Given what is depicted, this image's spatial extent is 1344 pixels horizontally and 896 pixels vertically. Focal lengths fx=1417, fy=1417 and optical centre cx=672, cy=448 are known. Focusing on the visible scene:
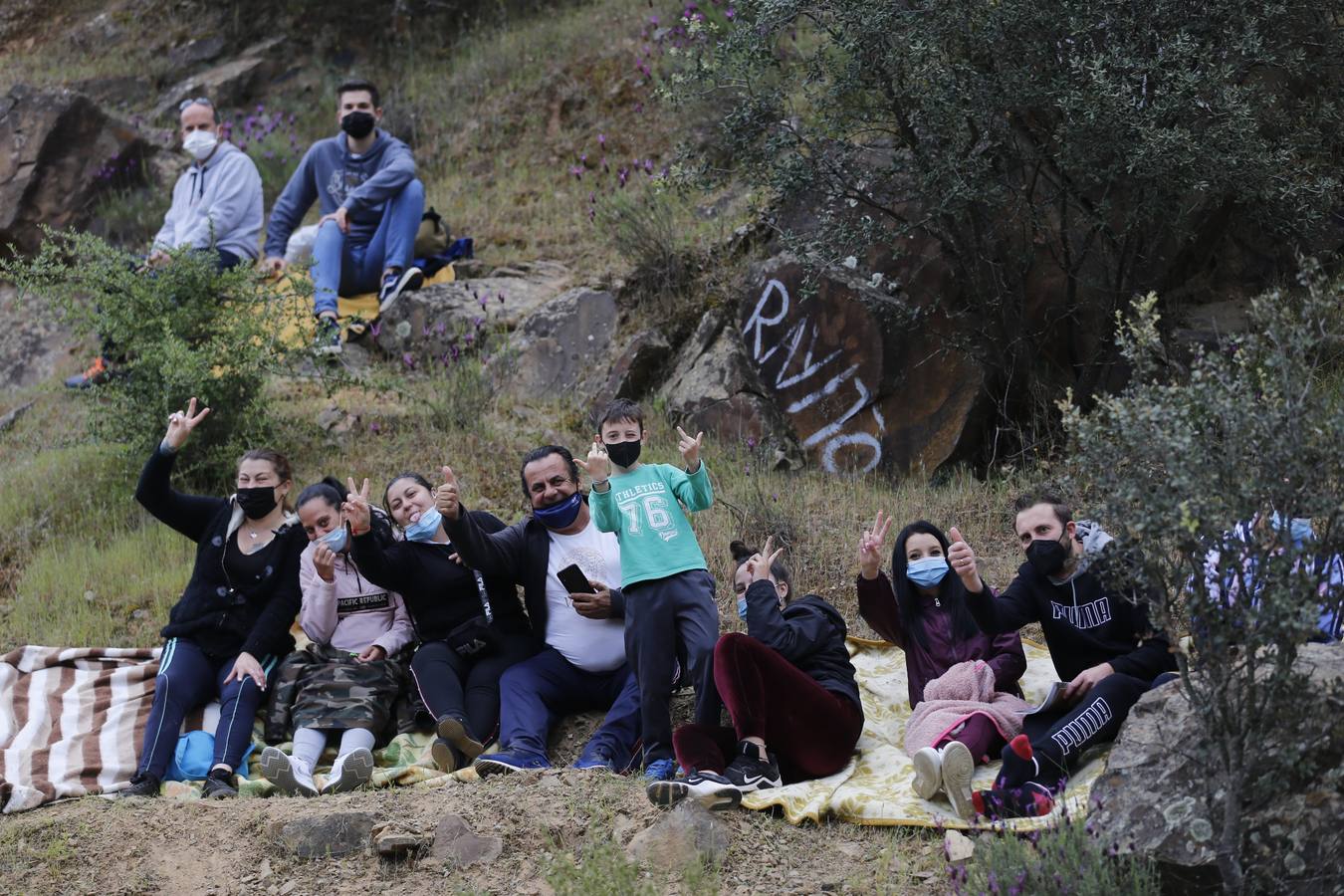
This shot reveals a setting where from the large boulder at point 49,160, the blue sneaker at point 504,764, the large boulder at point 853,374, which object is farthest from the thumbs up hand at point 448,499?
the large boulder at point 49,160

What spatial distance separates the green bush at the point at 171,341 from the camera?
841 cm

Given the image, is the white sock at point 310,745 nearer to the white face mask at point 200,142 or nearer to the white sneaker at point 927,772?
the white sneaker at point 927,772

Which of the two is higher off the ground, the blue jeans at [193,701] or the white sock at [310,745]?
the blue jeans at [193,701]

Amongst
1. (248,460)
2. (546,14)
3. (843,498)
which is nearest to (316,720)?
(248,460)

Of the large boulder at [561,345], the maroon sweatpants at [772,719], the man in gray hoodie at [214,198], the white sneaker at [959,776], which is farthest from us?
the man in gray hoodie at [214,198]

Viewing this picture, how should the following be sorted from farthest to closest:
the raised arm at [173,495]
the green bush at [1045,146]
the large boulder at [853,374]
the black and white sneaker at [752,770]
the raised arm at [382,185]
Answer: the raised arm at [382,185] < the large boulder at [853,374] < the green bush at [1045,146] < the raised arm at [173,495] < the black and white sneaker at [752,770]

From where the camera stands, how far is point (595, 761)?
552 centimetres

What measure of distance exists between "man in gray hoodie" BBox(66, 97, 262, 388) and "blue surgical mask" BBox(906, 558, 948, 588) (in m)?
6.27

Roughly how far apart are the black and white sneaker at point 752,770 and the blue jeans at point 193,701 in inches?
84.6

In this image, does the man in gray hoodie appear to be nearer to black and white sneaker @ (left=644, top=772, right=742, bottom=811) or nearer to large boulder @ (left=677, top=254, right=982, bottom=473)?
large boulder @ (left=677, top=254, right=982, bottom=473)

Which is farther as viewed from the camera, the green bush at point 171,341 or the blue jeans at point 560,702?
the green bush at point 171,341

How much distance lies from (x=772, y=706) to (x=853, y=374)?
11.8ft

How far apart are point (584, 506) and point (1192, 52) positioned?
388cm

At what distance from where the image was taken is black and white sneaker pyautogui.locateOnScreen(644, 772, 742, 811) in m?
4.89
